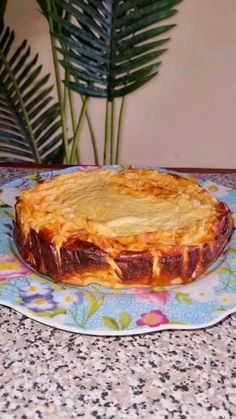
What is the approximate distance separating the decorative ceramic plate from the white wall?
54.6 inches

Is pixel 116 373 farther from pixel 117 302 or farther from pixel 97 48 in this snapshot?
pixel 97 48

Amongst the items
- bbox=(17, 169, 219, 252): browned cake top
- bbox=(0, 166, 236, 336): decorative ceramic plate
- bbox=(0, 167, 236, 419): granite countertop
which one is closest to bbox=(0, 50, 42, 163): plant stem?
bbox=(17, 169, 219, 252): browned cake top

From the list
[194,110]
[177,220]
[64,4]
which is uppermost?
[64,4]

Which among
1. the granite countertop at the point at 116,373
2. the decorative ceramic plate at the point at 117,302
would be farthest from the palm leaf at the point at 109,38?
the granite countertop at the point at 116,373

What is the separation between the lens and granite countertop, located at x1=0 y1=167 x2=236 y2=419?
537mm

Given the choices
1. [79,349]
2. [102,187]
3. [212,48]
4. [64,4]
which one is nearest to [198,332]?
[79,349]

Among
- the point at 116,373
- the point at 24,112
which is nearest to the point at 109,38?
the point at 24,112

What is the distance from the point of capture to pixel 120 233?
75 cm

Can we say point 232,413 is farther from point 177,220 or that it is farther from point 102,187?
point 102,187

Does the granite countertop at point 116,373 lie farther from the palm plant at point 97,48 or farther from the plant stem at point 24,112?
the plant stem at point 24,112

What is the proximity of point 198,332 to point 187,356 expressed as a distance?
49 millimetres

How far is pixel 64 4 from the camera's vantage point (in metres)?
1.42

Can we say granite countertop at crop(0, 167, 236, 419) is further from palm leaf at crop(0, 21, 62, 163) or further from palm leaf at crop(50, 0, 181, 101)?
palm leaf at crop(0, 21, 62, 163)

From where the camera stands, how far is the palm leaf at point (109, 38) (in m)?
1.43
